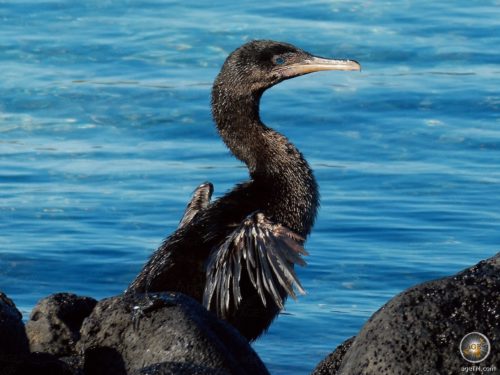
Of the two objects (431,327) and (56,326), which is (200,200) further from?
(431,327)

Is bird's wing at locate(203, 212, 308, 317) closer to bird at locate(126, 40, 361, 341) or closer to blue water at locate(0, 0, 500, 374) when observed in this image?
bird at locate(126, 40, 361, 341)

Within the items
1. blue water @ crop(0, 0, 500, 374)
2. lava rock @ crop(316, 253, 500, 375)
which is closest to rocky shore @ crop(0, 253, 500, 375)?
lava rock @ crop(316, 253, 500, 375)

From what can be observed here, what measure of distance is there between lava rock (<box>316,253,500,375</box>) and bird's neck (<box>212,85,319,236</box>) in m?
2.35

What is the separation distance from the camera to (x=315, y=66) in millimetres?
7934

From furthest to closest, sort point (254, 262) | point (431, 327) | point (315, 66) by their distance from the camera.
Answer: point (315, 66) → point (254, 262) → point (431, 327)

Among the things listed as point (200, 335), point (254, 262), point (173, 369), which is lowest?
point (254, 262)

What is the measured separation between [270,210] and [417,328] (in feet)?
8.16

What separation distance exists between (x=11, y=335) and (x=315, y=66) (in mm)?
3195

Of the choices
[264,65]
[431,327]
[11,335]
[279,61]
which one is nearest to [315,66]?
[279,61]

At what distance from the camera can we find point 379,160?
11.1m

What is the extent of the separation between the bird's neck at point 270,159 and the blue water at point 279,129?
1085 mm

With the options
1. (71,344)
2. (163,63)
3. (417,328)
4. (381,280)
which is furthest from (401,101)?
(417,328)

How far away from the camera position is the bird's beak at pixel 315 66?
7.73m

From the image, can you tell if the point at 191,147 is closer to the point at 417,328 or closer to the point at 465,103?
the point at 465,103
